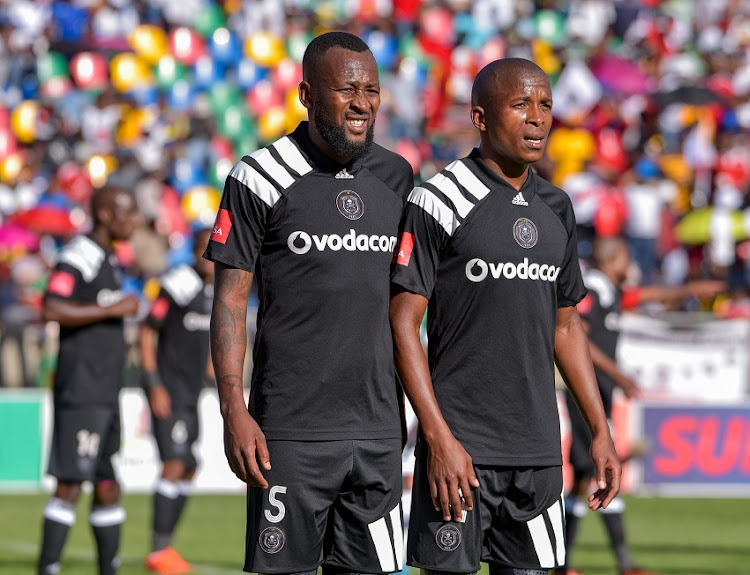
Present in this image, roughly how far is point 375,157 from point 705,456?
994 cm

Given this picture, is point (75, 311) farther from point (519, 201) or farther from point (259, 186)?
point (519, 201)

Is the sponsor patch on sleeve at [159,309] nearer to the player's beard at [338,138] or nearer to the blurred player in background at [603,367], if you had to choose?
the blurred player in background at [603,367]

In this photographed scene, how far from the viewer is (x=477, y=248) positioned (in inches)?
174

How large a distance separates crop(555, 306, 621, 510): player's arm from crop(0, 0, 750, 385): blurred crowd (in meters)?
10.8

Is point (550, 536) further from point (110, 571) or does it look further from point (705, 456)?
point (705, 456)

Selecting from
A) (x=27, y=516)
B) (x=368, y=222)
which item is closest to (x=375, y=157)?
(x=368, y=222)

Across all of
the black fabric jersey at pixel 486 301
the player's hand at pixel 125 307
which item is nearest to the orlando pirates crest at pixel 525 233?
the black fabric jersey at pixel 486 301

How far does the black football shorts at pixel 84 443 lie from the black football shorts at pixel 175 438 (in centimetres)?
162

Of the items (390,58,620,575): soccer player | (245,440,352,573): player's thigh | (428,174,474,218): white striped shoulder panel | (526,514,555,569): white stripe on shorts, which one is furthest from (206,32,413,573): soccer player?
(526,514,555,569): white stripe on shorts

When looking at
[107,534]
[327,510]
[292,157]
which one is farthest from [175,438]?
[292,157]

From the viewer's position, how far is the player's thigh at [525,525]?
4.48 metres

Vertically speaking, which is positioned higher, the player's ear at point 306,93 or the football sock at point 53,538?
the player's ear at point 306,93

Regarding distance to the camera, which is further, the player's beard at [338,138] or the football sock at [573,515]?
the football sock at [573,515]

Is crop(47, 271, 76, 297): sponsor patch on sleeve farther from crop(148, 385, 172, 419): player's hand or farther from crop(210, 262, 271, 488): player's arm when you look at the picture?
crop(210, 262, 271, 488): player's arm
